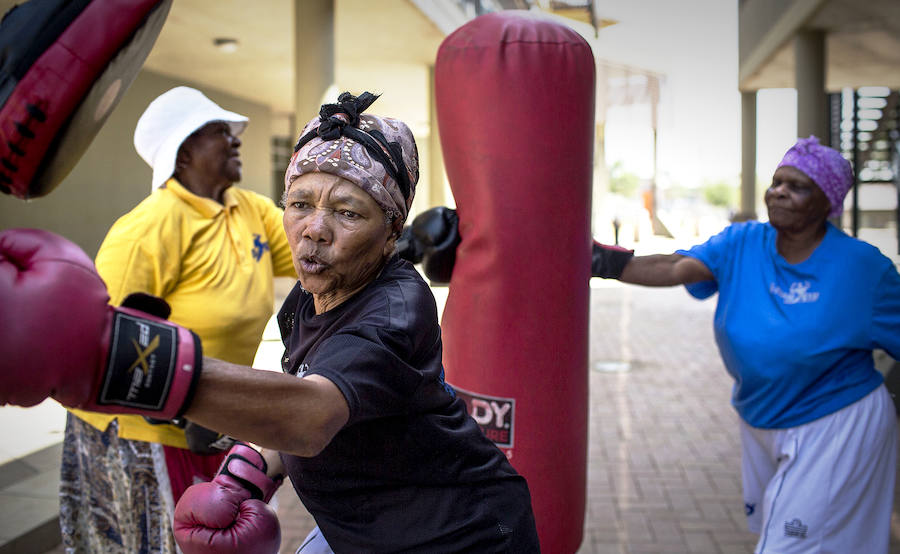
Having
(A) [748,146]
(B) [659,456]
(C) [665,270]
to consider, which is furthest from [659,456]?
(A) [748,146]

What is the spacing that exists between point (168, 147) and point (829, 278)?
7.88 ft

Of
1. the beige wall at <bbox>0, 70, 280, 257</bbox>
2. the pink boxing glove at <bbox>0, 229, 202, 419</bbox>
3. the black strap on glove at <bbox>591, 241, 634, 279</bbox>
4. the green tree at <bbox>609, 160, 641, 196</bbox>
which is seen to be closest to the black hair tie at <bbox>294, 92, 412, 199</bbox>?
the pink boxing glove at <bbox>0, 229, 202, 419</bbox>

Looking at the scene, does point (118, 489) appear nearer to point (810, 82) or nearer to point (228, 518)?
point (228, 518)

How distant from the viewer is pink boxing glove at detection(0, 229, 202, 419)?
87 centimetres

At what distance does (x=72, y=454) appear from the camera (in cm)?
250

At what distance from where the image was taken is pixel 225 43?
33.6ft

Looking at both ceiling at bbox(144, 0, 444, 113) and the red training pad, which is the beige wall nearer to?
ceiling at bbox(144, 0, 444, 113)

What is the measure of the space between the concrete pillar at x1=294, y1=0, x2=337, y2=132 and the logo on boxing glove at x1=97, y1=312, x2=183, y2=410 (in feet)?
26.6

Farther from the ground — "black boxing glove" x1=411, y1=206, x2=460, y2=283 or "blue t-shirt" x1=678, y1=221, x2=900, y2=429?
"black boxing glove" x1=411, y1=206, x2=460, y2=283

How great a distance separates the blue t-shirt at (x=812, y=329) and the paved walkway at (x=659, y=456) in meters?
1.16

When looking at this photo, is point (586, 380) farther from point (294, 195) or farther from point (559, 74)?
point (294, 195)

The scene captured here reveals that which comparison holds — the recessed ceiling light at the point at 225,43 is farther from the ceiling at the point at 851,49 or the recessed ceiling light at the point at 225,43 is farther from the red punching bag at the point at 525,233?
the red punching bag at the point at 525,233

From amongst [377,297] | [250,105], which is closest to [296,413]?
[377,297]

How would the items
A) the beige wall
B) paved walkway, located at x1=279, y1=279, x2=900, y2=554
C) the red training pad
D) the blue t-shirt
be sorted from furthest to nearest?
the beige wall < paved walkway, located at x1=279, y1=279, x2=900, y2=554 < the blue t-shirt < the red training pad
